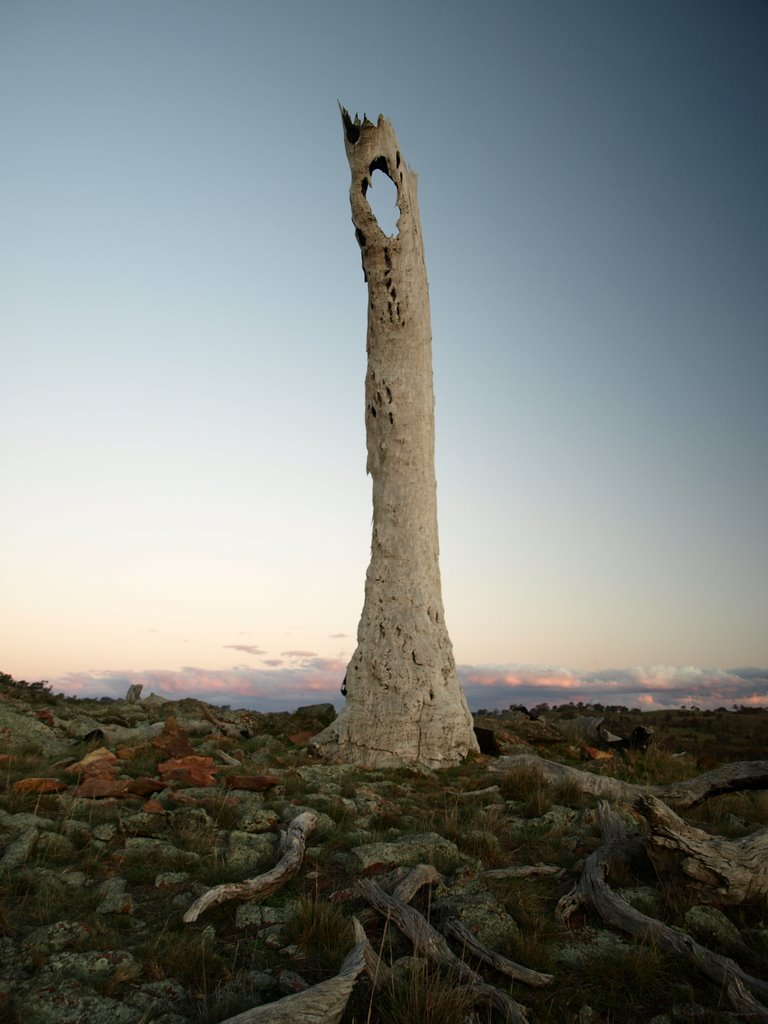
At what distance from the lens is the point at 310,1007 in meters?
3.71

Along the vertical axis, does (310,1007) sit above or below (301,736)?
below

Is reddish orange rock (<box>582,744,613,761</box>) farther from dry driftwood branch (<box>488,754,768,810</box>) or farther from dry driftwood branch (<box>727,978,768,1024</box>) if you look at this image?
dry driftwood branch (<box>727,978,768,1024</box>)

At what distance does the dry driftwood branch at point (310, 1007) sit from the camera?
3.63 m

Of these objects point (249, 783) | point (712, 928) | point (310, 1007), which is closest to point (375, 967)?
point (310, 1007)

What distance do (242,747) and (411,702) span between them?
308 cm

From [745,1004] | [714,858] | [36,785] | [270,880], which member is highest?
[36,785]

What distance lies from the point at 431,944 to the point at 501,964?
465mm

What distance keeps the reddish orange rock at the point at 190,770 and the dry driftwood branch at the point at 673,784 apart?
4.23 meters

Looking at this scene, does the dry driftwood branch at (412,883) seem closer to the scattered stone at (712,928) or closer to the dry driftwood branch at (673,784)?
the scattered stone at (712,928)

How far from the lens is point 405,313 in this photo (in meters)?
13.1

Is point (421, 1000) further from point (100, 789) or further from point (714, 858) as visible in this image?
point (100, 789)

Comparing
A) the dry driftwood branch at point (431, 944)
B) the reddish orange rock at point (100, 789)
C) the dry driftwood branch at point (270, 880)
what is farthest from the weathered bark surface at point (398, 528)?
the dry driftwood branch at point (431, 944)

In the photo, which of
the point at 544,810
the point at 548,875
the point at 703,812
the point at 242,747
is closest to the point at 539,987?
the point at 548,875

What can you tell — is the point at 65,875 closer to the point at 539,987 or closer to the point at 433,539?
the point at 539,987
